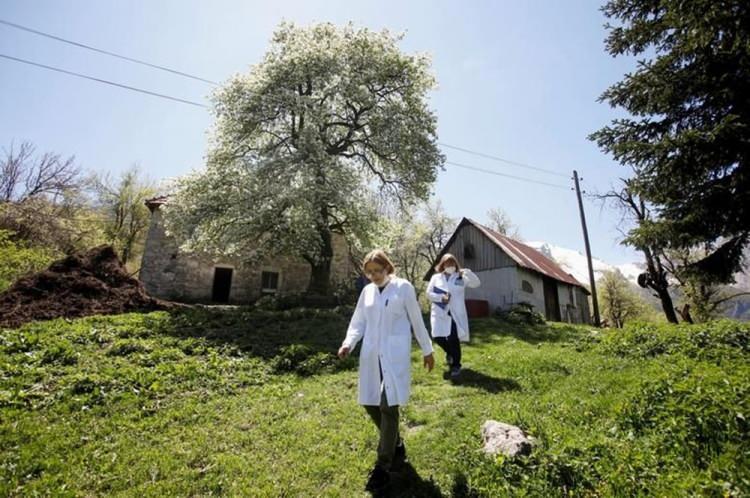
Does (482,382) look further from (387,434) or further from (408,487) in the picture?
(387,434)

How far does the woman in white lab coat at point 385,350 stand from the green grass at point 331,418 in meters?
0.42

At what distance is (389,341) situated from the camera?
3.51 m

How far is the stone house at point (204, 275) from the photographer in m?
19.8

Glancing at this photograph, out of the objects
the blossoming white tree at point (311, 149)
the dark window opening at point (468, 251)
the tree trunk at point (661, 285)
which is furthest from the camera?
the dark window opening at point (468, 251)

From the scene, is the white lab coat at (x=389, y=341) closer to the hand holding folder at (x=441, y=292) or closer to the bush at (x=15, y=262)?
the hand holding folder at (x=441, y=292)

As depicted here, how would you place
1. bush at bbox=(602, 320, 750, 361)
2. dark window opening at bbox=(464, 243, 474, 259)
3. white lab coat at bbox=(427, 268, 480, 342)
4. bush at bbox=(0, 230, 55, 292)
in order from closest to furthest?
white lab coat at bbox=(427, 268, 480, 342) < bush at bbox=(602, 320, 750, 361) < bush at bbox=(0, 230, 55, 292) < dark window opening at bbox=(464, 243, 474, 259)

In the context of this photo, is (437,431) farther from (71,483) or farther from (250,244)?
(250,244)

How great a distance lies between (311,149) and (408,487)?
14.6 m

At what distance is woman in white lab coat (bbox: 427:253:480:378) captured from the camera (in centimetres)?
672

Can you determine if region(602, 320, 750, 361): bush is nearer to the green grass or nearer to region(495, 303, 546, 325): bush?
the green grass

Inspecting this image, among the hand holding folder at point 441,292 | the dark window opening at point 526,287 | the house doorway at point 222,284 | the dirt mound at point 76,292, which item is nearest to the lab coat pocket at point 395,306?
the hand holding folder at point 441,292

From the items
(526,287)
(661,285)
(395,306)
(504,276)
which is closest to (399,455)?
(395,306)

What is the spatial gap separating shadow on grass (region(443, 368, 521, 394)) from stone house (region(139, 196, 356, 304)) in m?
13.8

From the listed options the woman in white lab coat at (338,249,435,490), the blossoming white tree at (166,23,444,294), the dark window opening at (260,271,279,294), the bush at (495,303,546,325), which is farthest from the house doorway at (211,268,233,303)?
the woman in white lab coat at (338,249,435,490)
